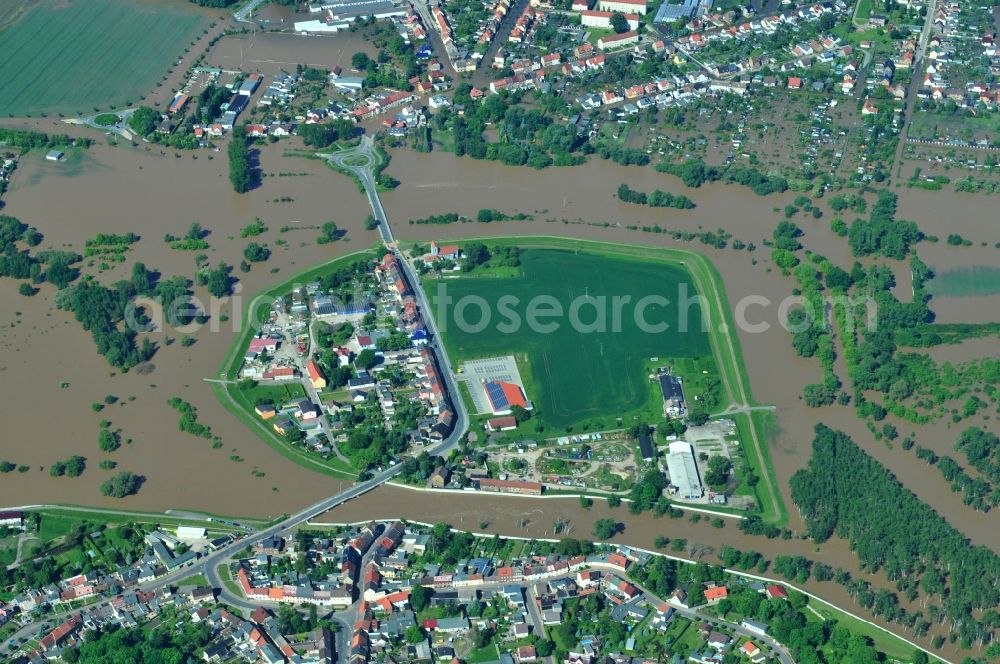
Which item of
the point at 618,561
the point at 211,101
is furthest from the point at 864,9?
the point at 618,561

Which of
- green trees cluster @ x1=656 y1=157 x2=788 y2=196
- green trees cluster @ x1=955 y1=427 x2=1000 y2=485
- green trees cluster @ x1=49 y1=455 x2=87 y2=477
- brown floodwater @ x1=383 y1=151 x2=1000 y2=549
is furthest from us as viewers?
green trees cluster @ x1=656 y1=157 x2=788 y2=196

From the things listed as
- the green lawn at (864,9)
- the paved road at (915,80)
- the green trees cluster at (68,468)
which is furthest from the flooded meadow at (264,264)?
the green lawn at (864,9)

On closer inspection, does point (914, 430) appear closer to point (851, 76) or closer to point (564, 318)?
point (564, 318)

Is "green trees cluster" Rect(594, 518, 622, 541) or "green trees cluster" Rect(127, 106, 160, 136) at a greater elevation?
"green trees cluster" Rect(127, 106, 160, 136)

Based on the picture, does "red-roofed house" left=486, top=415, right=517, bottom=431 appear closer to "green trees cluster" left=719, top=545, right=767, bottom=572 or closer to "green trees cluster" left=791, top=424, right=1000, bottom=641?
"green trees cluster" left=719, top=545, right=767, bottom=572

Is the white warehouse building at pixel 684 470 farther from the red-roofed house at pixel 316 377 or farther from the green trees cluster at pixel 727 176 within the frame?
the green trees cluster at pixel 727 176

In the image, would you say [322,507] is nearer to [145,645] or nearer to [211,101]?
[145,645]

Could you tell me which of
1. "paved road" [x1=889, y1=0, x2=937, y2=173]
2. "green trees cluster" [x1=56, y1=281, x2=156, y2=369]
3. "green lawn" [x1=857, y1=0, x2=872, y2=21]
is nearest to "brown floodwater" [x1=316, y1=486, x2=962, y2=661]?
"green trees cluster" [x1=56, y1=281, x2=156, y2=369]
